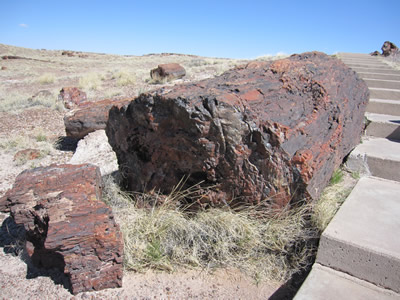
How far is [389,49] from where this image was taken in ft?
65.0

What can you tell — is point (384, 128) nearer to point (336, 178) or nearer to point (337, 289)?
point (336, 178)

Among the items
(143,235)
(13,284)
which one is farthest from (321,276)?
(13,284)

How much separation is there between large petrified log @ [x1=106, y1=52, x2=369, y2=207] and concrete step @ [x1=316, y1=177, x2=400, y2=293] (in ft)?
1.19

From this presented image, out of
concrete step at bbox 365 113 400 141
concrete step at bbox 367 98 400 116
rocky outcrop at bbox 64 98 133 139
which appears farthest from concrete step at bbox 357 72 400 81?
rocky outcrop at bbox 64 98 133 139

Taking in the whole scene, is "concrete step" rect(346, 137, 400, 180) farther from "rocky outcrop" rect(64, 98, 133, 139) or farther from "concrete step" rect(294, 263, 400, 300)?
"rocky outcrop" rect(64, 98, 133, 139)

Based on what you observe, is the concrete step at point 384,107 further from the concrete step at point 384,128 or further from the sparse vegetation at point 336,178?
the sparse vegetation at point 336,178

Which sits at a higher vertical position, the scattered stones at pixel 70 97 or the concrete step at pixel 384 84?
the concrete step at pixel 384 84

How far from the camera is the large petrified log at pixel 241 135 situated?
264 centimetres

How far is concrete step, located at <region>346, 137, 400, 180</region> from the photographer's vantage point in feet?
12.2

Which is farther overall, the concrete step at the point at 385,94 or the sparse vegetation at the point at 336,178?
the concrete step at the point at 385,94

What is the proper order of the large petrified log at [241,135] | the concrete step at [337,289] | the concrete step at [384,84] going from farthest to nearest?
1. the concrete step at [384,84]
2. the large petrified log at [241,135]
3. the concrete step at [337,289]

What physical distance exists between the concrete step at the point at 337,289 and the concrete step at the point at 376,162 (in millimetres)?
1877

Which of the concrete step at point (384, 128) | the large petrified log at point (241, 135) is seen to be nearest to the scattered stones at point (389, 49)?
the concrete step at point (384, 128)

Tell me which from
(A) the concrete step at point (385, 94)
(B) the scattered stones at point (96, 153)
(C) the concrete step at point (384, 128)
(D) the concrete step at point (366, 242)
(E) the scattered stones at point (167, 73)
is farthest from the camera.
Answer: (E) the scattered stones at point (167, 73)
